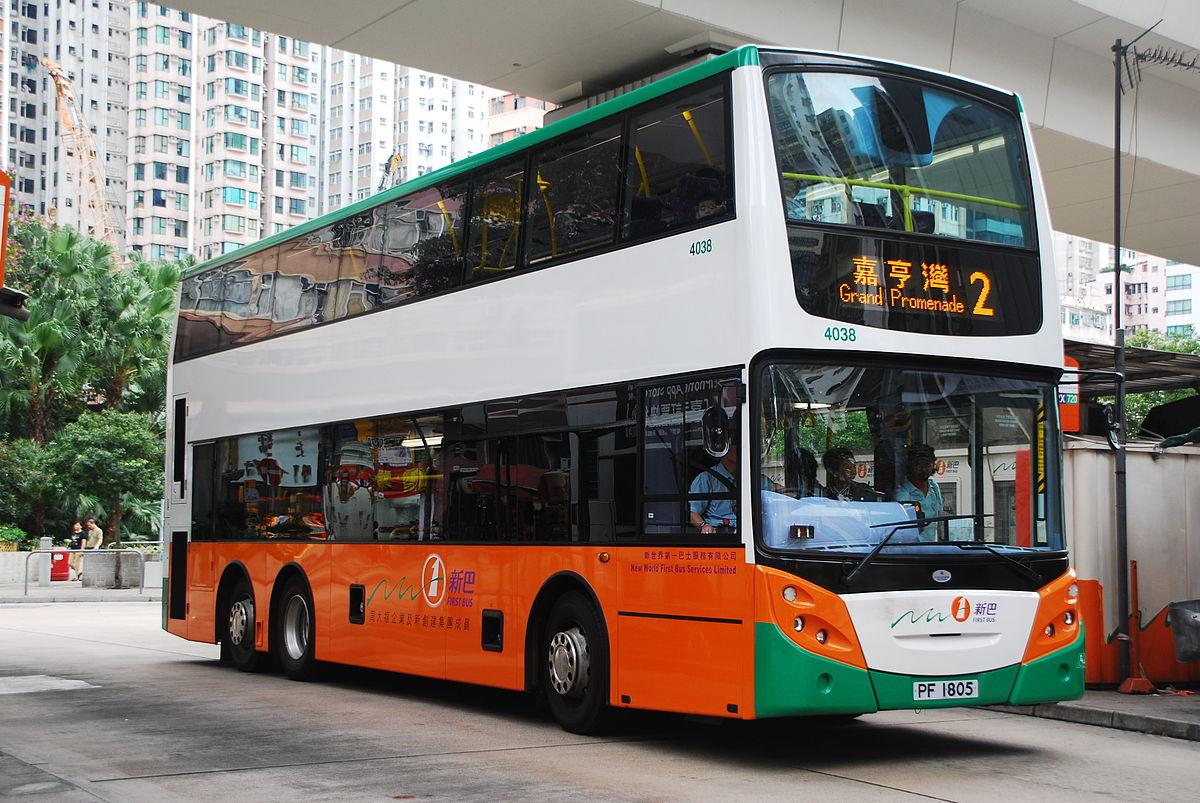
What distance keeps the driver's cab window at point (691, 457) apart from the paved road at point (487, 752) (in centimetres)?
153

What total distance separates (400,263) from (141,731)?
473cm

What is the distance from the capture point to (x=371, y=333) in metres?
13.6

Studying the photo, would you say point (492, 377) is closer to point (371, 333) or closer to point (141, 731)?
point (371, 333)

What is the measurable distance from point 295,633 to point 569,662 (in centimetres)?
557

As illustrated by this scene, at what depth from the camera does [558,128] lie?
37.1 feet

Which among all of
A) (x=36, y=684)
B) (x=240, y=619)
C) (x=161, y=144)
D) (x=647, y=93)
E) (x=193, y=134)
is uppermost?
(x=193, y=134)

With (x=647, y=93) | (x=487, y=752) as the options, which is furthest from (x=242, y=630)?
(x=647, y=93)

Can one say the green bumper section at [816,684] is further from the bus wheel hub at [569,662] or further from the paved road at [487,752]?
the bus wheel hub at [569,662]

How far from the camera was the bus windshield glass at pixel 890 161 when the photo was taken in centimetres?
935

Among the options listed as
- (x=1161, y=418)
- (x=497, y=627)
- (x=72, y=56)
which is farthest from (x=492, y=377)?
(x=72, y=56)

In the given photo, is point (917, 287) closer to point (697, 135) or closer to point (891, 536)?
point (891, 536)

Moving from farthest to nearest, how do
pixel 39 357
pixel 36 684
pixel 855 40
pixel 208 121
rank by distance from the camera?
1. pixel 208 121
2. pixel 39 357
3. pixel 855 40
4. pixel 36 684

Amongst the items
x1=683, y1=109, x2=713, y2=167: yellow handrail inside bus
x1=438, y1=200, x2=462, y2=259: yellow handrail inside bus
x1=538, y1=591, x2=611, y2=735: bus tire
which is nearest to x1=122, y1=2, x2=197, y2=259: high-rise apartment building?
x1=438, y1=200, x2=462, y2=259: yellow handrail inside bus

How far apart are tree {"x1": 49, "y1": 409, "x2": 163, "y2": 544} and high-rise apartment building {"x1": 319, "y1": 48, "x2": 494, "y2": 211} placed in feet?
276
